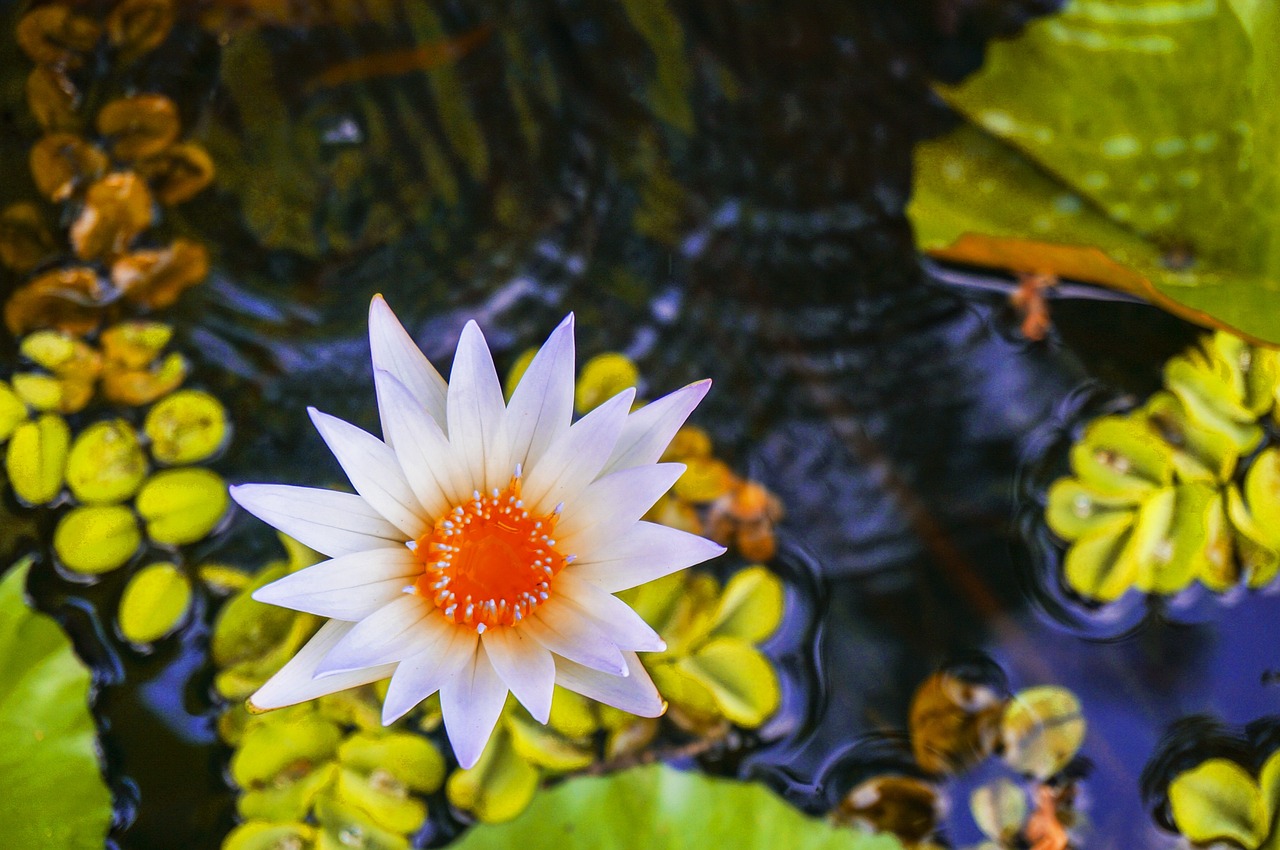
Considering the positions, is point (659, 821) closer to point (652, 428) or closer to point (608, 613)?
point (608, 613)

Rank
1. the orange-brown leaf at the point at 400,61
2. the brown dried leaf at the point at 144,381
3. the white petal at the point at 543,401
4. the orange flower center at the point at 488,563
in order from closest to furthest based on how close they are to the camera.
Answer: the white petal at the point at 543,401, the orange flower center at the point at 488,563, the brown dried leaf at the point at 144,381, the orange-brown leaf at the point at 400,61

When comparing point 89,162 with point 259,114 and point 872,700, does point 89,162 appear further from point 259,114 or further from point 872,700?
point 872,700

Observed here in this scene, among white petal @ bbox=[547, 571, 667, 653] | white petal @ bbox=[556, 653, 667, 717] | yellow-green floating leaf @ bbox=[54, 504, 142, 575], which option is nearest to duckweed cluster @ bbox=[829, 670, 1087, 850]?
white petal @ bbox=[556, 653, 667, 717]

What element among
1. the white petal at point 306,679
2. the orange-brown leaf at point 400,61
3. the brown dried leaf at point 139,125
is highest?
the orange-brown leaf at point 400,61

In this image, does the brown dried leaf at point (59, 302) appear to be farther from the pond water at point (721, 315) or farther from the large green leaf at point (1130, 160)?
the large green leaf at point (1130, 160)

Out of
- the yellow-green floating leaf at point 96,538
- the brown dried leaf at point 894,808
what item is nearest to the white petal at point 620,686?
the brown dried leaf at point 894,808

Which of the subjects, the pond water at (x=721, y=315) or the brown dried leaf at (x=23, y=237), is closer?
the pond water at (x=721, y=315)

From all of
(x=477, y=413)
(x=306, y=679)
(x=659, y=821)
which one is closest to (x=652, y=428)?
(x=477, y=413)

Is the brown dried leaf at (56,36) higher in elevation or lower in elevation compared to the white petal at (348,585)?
higher

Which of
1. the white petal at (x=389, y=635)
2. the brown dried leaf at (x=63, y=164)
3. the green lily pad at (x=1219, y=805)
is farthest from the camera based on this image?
the brown dried leaf at (x=63, y=164)

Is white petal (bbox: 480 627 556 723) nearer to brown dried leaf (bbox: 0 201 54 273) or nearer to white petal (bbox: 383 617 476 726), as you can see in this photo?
white petal (bbox: 383 617 476 726)
